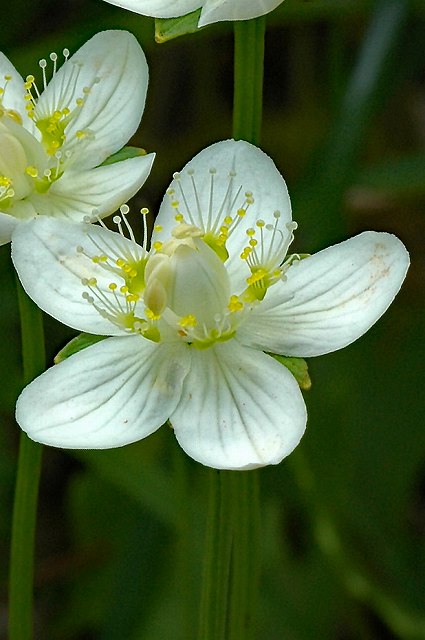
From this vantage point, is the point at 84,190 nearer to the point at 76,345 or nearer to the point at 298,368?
the point at 76,345

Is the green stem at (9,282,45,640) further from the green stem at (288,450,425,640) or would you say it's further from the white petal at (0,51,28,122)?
the green stem at (288,450,425,640)

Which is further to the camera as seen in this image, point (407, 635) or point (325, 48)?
point (325, 48)

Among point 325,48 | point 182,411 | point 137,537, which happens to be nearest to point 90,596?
Answer: point 137,537

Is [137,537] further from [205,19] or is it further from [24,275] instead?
[205,19]

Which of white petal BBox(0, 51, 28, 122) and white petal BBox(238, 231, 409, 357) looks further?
white petal BBox(0, 51, 28, 122)

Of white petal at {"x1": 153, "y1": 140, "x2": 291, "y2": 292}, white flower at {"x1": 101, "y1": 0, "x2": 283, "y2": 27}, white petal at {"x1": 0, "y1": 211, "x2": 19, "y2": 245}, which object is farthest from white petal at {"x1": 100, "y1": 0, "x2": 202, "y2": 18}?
white petal at {"x1": 0, "y1": 211, "x2": 19, "y2": 245}

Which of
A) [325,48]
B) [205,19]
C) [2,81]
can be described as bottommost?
[325,48]
